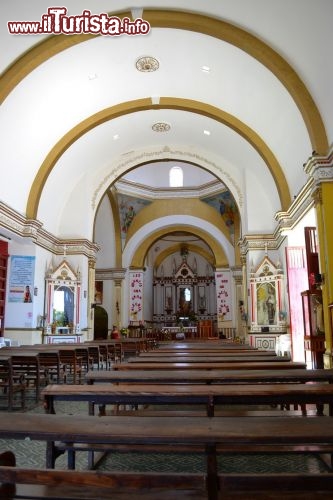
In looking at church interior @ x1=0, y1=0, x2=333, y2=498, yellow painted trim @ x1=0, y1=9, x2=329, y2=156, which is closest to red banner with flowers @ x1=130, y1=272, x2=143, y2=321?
church interior @ x1=0, y1=0, x2=333, y2=498

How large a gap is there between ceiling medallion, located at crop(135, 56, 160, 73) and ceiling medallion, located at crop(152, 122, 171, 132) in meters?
3.40

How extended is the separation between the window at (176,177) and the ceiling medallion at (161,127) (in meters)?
8.71

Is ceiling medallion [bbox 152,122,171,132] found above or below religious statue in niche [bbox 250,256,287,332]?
above

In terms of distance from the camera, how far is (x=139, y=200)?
2184 centimetres

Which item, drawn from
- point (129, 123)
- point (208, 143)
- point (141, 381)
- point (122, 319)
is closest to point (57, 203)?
point (129, 123)

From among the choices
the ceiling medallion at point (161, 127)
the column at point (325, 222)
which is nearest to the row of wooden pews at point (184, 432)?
the column at point (325, 222)

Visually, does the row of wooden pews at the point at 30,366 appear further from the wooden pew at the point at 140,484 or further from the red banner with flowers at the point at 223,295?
the red banner with flowers at the point at 223,295

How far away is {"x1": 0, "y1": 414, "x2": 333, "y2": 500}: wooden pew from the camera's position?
6.03 feet

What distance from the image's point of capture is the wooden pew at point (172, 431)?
1.84 m

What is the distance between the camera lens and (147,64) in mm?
9859

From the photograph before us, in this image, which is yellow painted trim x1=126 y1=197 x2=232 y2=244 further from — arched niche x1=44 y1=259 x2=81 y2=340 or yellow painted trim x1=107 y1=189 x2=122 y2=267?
arched niche x1=44 y1=259 x2=81 y2=340

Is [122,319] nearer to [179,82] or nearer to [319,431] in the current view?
[179,82]

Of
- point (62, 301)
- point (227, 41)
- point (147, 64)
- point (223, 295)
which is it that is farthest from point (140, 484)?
point (223, 295)

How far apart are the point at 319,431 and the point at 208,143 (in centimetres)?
1336
